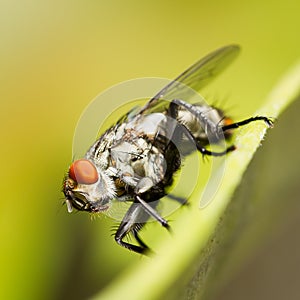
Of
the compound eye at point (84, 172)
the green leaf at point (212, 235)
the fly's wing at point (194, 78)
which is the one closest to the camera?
the green leaf at point (212, 235)

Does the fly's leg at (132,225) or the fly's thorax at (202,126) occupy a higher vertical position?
the fly's thorax at (202,126)

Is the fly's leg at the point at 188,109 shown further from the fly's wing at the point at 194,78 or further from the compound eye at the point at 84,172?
the compound eye at the point at 84,172

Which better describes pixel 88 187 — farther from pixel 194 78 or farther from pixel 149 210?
pixel 194 78

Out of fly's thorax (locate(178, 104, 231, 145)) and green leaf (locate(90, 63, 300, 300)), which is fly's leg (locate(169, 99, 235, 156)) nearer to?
fly's thorax (locate(178, 104, 231, 145))

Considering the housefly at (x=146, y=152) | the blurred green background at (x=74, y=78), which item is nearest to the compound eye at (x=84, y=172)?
the housefly at (x=146, y=152)

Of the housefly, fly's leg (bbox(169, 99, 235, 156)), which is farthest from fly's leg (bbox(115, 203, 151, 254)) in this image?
fly's leg (bbox(169, 99, 235, 156))

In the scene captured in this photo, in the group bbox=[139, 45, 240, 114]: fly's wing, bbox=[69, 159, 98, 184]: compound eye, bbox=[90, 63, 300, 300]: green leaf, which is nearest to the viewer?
bbox=[90, 63, 300, 300]: green leaf

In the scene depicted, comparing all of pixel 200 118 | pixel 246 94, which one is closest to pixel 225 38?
pixel 246 94
